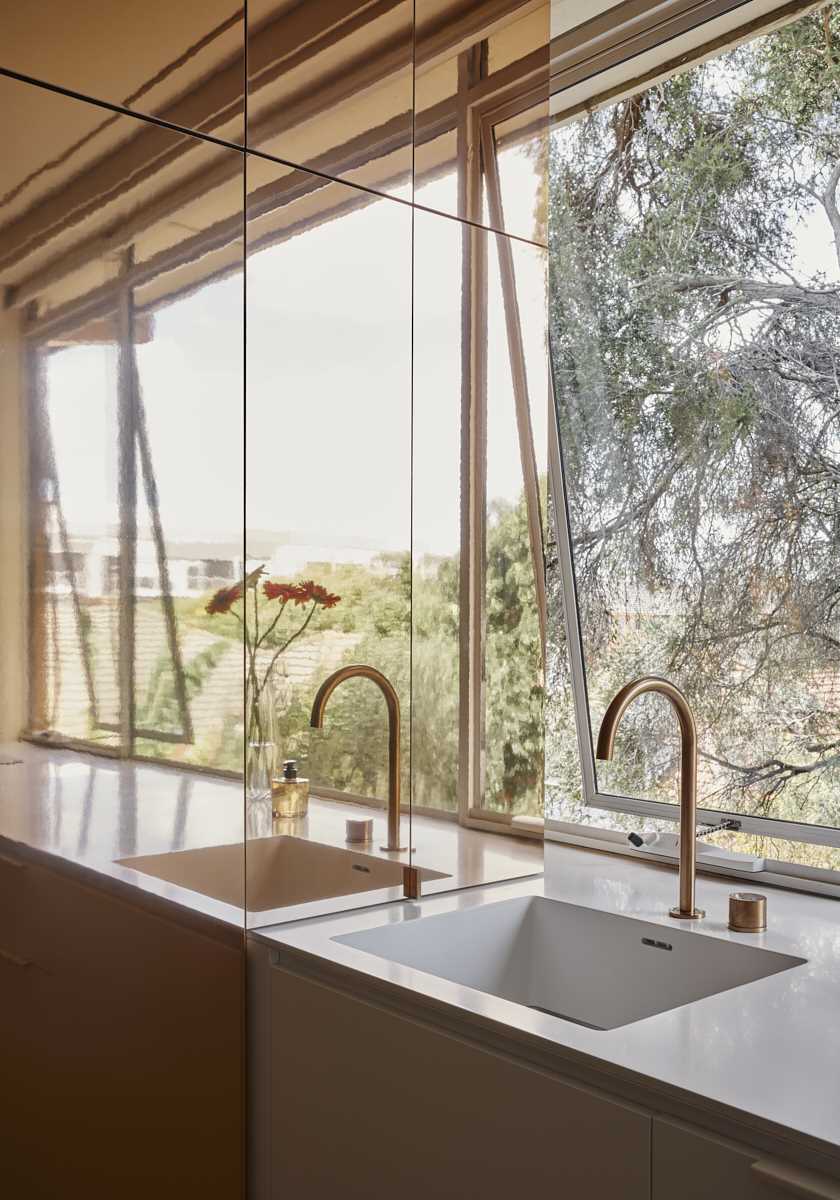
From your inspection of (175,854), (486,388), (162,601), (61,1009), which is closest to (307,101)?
(486,388)

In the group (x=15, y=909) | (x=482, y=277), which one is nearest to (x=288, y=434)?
(x=482, y=277)

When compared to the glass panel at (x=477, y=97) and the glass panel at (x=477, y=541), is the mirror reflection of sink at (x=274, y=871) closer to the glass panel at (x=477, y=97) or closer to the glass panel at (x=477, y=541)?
the glass panel at (x=477, y=541)

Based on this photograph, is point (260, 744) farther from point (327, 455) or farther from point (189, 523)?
point (327, 455)

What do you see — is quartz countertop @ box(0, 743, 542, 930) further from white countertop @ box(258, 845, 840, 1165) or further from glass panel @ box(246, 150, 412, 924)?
white countertop @ box(258, 845, 840, 1165)

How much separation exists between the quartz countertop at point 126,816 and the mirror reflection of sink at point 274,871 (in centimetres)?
1

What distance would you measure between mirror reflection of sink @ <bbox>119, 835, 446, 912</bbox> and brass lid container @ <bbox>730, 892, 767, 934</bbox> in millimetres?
578

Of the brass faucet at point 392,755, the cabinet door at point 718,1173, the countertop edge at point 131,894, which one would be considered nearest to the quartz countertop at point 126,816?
the countertop edge at point 131,894

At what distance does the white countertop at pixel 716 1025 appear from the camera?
116cm

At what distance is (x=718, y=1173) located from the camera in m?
1.15

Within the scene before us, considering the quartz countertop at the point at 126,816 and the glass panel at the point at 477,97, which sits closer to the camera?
the quartz countertop at the point at 126,816

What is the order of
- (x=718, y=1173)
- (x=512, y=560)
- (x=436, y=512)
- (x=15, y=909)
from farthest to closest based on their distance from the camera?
(x=512, y=560)
(x=436, y=512)
(x=15, y=909)
(x=718, y=1173)

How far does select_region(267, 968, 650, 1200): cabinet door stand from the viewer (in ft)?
4.18

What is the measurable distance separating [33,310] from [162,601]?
0.46m

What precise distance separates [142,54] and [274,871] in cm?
129
